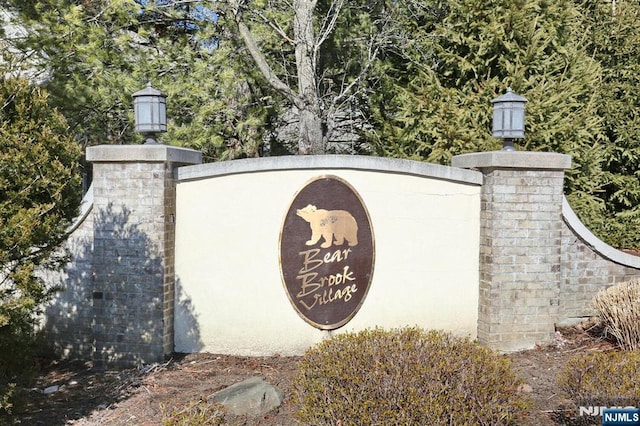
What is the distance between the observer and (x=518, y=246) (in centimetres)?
655

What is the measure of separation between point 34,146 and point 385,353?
2851 mm

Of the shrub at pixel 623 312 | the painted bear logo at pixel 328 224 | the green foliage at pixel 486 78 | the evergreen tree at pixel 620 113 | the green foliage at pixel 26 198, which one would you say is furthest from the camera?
the evergreen tree at pixel 620 113

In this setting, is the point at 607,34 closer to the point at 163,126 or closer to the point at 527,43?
the point at 527,43

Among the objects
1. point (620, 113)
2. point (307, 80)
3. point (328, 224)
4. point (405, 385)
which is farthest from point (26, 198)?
point (620, 113)

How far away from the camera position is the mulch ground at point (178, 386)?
15.5 feet

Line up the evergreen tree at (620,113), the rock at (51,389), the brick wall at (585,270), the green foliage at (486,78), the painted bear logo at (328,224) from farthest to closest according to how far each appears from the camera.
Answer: the evergreen tree at (620,113) < the green foliage at (486,78) < the brick wall at (585,270) < the painted bear logo at (328,224) < the rock at (51,389)

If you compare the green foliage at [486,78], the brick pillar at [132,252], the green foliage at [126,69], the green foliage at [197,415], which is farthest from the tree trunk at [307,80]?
the green foliage at [197,415]

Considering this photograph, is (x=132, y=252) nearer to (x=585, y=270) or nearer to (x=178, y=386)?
(x=178, y=386)

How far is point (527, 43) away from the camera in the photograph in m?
9.52

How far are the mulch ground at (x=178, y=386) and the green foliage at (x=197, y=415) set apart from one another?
118 mm

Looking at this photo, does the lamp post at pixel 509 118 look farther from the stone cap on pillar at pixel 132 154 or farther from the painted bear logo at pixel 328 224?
the stone cap on pillar at pixel 132 154

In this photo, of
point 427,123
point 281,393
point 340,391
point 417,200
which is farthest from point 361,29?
point 340,391

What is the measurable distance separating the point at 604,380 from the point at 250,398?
2745 millimetres

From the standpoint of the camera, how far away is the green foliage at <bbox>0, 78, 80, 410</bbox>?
3984 mm
